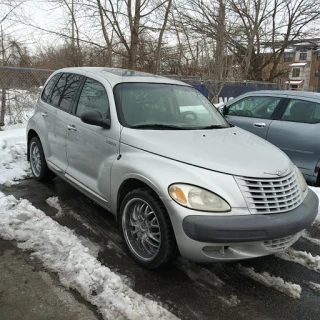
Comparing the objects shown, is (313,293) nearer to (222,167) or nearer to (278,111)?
(222,167)

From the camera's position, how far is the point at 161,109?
12.8ft

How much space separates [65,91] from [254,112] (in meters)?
3.69

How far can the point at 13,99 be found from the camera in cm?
969

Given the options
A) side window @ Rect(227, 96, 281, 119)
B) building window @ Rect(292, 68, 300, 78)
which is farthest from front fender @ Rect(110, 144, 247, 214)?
building window @ Rect(292, 68, 300, 78)

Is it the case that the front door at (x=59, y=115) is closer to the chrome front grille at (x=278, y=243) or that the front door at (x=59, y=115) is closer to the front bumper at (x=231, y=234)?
the front bumper at (x=231, y=234)

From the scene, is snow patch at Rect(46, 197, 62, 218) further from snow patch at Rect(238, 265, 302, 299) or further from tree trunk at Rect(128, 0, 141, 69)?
tree trunk at Rect(128, 0, 141, 69)

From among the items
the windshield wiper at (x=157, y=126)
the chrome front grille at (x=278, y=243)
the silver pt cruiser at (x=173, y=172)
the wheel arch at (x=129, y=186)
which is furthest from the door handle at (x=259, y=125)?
the wheel arch at (x=129, y=186)

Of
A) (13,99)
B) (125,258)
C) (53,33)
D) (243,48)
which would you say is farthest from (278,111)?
(243,48)

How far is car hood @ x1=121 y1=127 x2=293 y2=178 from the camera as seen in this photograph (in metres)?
2.91

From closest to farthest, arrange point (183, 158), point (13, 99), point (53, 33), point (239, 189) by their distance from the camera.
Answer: point (239, 189), point (183, 158), point (13, 99), point (53, 33)

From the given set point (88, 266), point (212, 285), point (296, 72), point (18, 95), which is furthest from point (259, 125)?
point (296, 72)

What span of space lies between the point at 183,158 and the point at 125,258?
115cm

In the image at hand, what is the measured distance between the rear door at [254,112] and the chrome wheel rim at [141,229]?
3.82 metres

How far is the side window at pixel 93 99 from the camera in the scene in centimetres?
381
